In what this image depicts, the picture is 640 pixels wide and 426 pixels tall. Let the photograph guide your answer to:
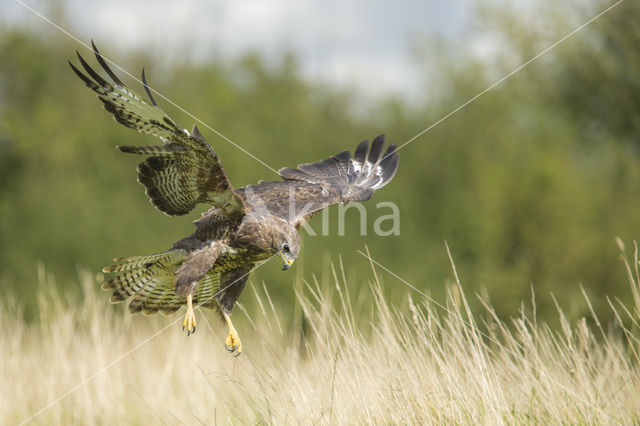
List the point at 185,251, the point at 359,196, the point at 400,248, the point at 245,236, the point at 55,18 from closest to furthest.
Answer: the point at 245,236 < the point at 185,251 < the point at 359,196 < the point at 400,248 < the point at 55,18

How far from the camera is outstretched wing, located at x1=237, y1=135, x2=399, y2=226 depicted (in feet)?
21.3

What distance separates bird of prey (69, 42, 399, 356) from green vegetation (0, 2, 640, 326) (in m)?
14.1

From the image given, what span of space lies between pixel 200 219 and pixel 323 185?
1.48 metres

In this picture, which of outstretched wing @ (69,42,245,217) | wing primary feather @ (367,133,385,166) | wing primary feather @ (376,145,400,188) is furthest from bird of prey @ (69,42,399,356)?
wing primary feather @ (367,133,385,166)

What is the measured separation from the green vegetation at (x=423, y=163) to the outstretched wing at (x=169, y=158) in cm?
1509

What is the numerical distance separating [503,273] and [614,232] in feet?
14.6

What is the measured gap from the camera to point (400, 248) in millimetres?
25922

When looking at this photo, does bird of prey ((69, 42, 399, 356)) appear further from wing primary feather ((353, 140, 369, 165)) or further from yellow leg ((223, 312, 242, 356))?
wing primary feather ((353, 140, 369, 165))

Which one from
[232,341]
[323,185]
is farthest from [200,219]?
[323,185]

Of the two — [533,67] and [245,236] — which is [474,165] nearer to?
[533,67]

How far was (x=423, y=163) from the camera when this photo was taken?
30531mm

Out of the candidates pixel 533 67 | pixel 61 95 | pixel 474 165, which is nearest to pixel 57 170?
pixel 61 95

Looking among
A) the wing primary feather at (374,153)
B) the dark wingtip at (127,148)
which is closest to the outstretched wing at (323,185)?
the wing primary feather at (374,153)

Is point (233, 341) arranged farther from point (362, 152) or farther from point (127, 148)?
point (362, 152)
